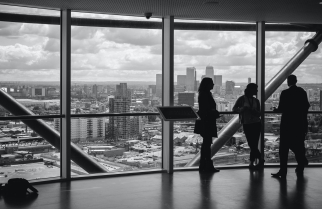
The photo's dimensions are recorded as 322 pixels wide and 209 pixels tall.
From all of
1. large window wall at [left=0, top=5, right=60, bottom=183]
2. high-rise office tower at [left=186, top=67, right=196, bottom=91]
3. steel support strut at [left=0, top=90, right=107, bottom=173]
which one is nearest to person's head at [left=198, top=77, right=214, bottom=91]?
high-rise office tower at [left=186, top=67, right=196, bottom=91]

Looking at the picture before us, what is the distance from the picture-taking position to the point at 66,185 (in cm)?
702

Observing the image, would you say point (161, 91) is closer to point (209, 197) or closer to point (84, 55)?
point (84, 55)

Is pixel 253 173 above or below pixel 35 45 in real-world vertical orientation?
below

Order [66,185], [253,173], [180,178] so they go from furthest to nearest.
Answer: [253,173] → [180,178] → [66,185]

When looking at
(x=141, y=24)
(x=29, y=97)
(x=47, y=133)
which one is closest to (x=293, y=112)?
(x=141, y=24)

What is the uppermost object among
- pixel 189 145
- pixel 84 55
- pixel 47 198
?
pixel 84 55

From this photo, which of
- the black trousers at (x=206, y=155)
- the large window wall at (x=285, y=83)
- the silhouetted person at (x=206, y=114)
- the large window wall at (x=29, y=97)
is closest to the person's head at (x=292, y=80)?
the silhouetted person at (x=206, y=114)

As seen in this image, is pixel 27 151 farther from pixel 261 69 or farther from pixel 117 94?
pixel 261 69

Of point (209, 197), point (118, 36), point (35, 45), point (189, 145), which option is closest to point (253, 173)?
point (189, 145)

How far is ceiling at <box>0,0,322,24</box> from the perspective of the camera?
21.8ft

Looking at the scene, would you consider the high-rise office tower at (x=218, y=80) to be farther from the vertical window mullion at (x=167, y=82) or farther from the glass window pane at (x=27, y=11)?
the glass window pane at (x=27, y=11)

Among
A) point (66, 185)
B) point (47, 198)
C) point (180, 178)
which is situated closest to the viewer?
point (47, 198)

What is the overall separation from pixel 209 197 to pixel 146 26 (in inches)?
144

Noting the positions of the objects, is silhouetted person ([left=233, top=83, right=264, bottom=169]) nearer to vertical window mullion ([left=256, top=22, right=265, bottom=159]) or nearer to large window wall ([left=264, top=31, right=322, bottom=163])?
vertical window mullion ([left=256, top=22, right=265, bottom=159])
